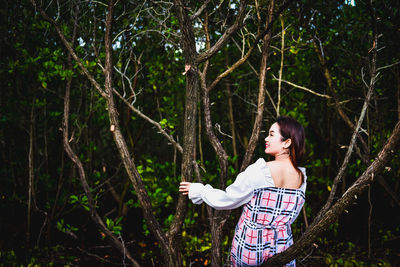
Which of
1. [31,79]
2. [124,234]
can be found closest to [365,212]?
[124,234]

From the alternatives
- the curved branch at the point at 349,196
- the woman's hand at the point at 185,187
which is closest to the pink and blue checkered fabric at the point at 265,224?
the curved branch at the point at 349,196

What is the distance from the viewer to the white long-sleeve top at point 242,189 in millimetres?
2106

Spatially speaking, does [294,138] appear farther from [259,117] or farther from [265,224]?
[259,117]

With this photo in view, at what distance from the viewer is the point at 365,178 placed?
1908 millimetres

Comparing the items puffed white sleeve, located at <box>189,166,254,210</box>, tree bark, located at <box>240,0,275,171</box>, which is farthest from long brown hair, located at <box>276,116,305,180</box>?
tree bark, located at <box>240,0,275,171</box>

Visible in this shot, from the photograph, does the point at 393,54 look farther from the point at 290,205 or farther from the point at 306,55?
the point at 290,205

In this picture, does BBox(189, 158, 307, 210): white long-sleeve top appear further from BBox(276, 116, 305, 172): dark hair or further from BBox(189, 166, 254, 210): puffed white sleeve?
BBox(276, 116, 305, 172): dark hair

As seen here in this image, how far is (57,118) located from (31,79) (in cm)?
66

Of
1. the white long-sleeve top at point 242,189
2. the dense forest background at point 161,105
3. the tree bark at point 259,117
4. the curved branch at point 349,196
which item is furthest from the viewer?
the dense forest background at point 161,105

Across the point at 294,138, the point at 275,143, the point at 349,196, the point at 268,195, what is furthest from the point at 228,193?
the point at 349,196

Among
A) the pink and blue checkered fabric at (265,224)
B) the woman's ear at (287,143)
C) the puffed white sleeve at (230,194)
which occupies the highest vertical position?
the woman's ear at (287,143)

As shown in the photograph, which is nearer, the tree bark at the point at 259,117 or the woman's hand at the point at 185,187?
the woman's hand at the point at 185,187

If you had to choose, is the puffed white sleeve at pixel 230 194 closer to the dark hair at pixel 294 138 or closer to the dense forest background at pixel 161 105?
the dark hair at pixel 294 138

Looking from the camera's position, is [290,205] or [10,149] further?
[10,149]
